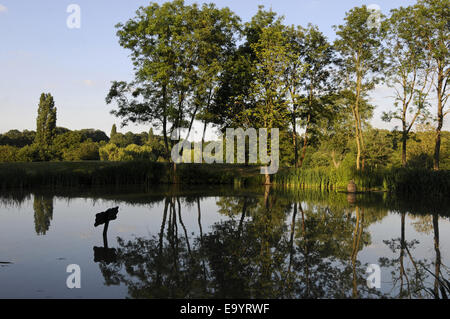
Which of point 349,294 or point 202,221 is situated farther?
point 202,221

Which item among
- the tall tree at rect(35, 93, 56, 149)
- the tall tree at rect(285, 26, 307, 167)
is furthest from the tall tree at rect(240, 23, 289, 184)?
the tall tree at rect(35, 93, 56, 149)

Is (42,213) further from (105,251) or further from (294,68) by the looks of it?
(294,68)

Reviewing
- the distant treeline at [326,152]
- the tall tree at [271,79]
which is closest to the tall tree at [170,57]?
the tall tree at [271,79]

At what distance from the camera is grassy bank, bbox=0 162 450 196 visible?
53.3 ft

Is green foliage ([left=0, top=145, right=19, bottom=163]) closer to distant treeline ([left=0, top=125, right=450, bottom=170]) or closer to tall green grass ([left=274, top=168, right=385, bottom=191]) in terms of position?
distant treeline ([left=0, top=125, right=450, bottom=170])

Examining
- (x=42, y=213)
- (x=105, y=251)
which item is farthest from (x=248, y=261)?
(x=42, y=213)

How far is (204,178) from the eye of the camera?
22531 mm

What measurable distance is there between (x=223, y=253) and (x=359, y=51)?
2464cm

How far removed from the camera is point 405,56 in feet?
80.6

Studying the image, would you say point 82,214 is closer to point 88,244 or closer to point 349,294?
point 88,244

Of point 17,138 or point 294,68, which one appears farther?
point 17,138
